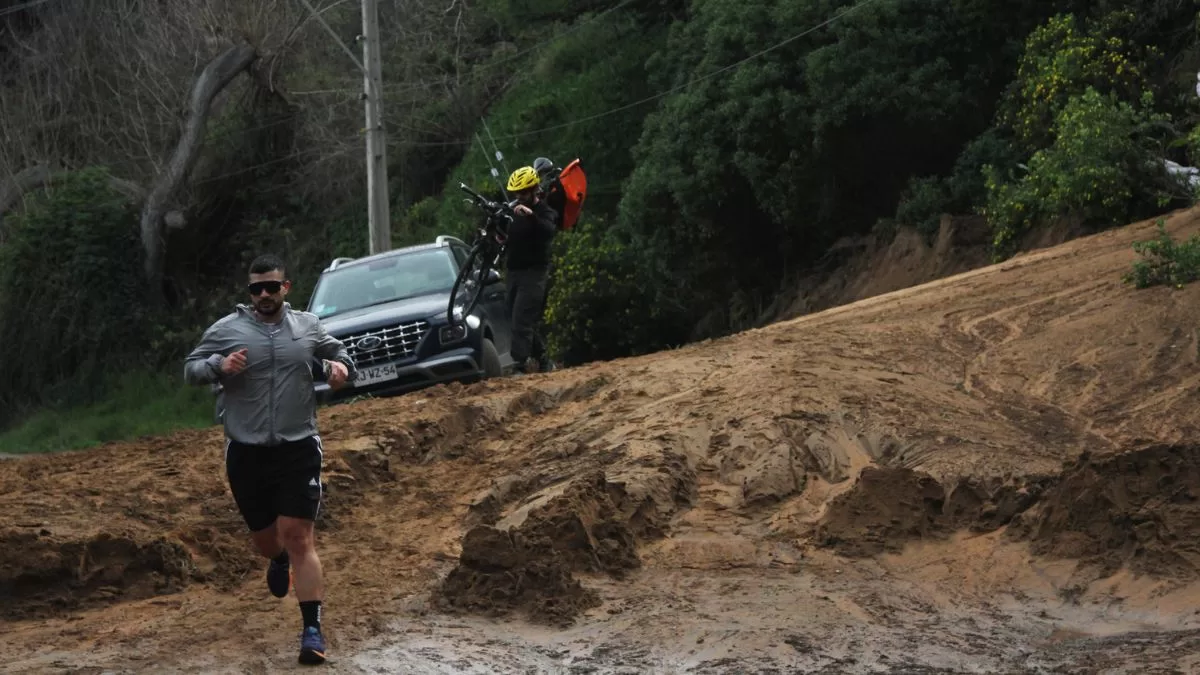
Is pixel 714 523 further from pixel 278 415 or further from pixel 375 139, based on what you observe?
pixel 375 139

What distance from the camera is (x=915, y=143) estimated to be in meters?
24.0

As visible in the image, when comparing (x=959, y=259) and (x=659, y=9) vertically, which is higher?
(x=659, y=9)

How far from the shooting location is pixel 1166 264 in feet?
45.6

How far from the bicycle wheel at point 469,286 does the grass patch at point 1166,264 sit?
5.66 metres

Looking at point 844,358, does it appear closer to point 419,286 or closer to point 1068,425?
point 1068,425

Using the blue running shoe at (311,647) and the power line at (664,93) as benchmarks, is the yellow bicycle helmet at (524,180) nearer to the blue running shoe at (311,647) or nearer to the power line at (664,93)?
the blue running shoe at (311,647)

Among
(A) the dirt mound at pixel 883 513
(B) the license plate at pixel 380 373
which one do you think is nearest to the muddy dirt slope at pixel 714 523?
(A) the dirt mound at pixel 883 513

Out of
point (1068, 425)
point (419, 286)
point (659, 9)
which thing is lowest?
point (1068, 425)

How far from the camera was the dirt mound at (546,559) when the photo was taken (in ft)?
Answer: 28.6

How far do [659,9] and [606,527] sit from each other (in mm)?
24159

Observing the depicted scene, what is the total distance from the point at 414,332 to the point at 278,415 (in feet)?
28.1

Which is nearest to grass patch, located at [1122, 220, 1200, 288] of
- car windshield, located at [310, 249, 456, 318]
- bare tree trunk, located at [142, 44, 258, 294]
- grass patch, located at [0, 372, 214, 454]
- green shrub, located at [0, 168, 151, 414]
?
car windshield, located at [310, 249, 456, 318]

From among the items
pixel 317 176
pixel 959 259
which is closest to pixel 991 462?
pixel 959 259

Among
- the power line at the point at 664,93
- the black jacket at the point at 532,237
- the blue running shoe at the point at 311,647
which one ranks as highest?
the power line at the point at 664,93
